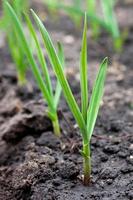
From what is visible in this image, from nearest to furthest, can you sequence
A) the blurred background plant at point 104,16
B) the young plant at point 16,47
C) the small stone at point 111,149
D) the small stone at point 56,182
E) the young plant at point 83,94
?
1. the young plant at point 83,94
2. the small stone at point 56,182
3. the small stone at point 111,149
4. the young plant at point 16,47
5. the blurred background plant at point 104,16

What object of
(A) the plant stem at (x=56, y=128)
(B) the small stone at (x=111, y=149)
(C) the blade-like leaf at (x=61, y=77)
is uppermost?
(C) the blade-like leaf at (x=61, y=77)

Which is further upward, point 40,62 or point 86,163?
point 40,62

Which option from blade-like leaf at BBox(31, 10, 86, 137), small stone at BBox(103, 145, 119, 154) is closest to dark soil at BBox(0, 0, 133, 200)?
small stone at BBox(103, 145, 119, 154)

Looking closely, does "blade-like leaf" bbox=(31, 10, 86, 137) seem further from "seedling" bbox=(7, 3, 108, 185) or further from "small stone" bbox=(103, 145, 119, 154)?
"small stone" bbox=(103, 145, 119, 154)

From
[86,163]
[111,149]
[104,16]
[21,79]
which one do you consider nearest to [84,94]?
[86,163]

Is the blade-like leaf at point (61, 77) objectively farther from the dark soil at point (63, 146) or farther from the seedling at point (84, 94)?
the dark soil at point (63, 146)

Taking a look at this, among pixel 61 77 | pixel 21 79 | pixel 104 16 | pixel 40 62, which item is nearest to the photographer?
pixel 61 77

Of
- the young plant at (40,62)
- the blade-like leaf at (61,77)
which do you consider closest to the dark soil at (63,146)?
the young plant at (40,62)

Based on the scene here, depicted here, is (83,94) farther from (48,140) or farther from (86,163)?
(48,140)

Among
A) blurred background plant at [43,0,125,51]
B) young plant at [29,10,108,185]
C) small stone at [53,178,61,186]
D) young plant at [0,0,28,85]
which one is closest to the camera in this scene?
young plant at [29,10,108,185]

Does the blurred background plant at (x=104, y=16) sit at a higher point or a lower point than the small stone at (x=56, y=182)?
higher
